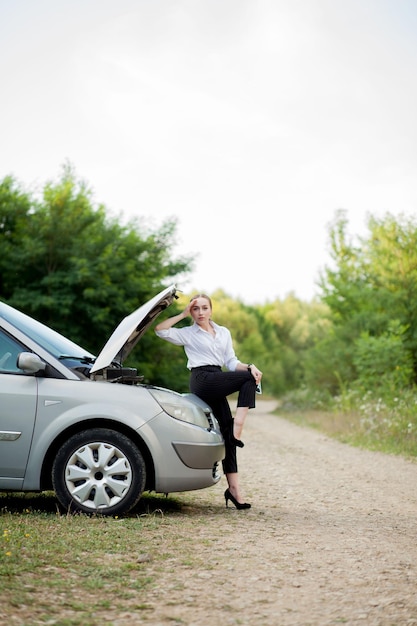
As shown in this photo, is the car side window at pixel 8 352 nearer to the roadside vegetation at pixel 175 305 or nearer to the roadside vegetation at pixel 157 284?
the roadside vegetation at pixel 175 305

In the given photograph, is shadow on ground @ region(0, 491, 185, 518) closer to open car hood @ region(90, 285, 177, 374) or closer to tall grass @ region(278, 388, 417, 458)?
open car hood @ region(90, 285, 177, 374)

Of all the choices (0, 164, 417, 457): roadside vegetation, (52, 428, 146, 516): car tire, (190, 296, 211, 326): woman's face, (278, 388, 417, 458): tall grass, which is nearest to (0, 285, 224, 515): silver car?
(52, 428, 146, 516): car tire

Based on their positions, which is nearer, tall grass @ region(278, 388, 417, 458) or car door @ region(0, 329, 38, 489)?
car door @ region(0, 329, 38, 489)

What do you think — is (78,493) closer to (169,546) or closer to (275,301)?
(169,546)

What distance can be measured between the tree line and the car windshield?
52.8 feet

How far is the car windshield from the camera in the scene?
694 cm

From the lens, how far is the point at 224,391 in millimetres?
7504

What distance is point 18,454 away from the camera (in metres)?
6.46

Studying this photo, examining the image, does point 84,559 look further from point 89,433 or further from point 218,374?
point 218,374

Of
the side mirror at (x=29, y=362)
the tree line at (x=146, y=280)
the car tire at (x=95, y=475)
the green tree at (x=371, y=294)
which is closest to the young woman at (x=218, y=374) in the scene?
the car tire at (x=95, y=475)

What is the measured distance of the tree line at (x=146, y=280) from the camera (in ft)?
89.6

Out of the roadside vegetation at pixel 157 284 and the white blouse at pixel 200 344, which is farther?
the roadside vegetation at pixel 157 284

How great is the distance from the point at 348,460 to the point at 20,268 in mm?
18466

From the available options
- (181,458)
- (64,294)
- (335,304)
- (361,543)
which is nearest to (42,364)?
(181,458)
